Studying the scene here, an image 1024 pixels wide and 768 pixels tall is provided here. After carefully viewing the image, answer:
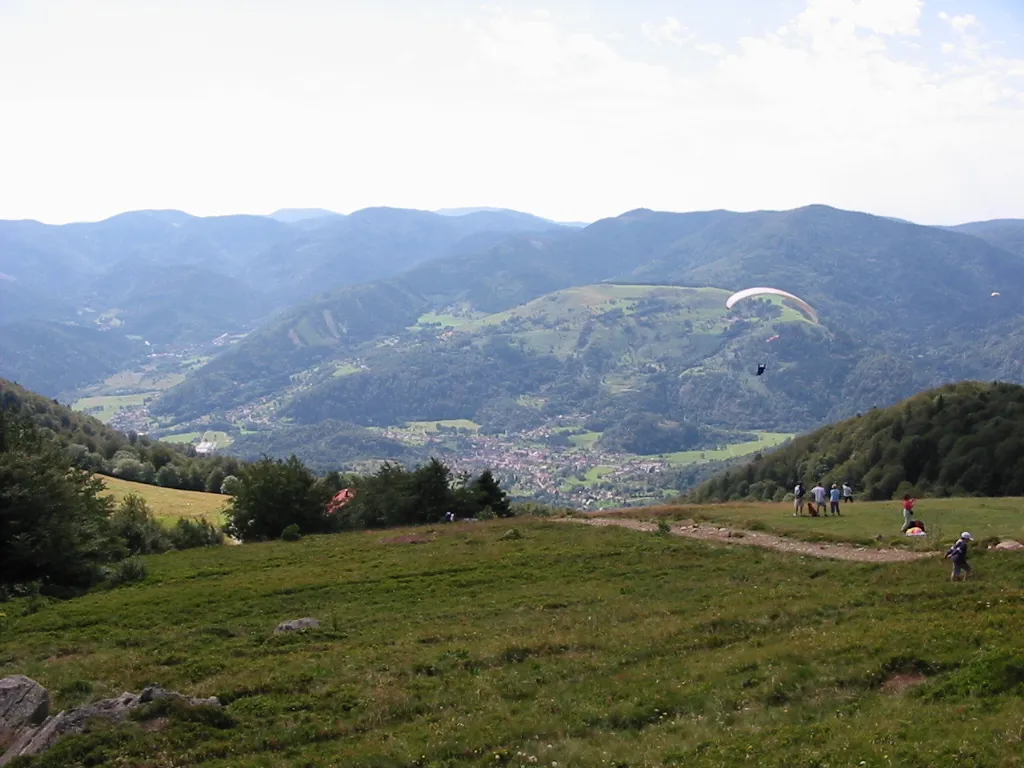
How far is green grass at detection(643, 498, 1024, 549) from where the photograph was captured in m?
32.5

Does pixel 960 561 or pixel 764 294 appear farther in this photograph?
pixel 764 294

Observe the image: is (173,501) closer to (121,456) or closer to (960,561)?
(121,456)

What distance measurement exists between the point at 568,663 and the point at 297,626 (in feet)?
34.3

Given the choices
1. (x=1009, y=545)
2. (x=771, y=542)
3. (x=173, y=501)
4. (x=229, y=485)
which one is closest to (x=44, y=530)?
(x=771, y=542)

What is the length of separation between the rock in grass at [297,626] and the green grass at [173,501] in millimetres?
43846

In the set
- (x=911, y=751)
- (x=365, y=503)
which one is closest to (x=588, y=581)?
(x=911, y=751)

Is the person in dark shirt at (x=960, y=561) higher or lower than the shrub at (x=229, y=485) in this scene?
higher

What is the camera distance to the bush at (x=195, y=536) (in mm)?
51938

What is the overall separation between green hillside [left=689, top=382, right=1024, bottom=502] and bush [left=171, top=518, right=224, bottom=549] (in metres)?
49.0

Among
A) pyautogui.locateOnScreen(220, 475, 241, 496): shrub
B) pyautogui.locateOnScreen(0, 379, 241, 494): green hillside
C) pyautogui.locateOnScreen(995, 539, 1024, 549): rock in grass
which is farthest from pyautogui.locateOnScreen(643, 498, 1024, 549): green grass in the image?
pyautogui.locateOnScreen(0, 379, 241, 494): green hillside

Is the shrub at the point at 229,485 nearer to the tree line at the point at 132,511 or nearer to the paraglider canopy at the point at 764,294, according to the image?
the tree line at the point at 132,511

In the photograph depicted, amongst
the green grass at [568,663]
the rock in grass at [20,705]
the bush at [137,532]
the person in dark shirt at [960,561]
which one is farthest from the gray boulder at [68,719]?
the bush at [137,532]

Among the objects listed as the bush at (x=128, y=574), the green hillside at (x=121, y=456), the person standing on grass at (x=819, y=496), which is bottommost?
the green hillside at (x=121, y=456)

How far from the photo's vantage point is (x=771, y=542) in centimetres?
3641
